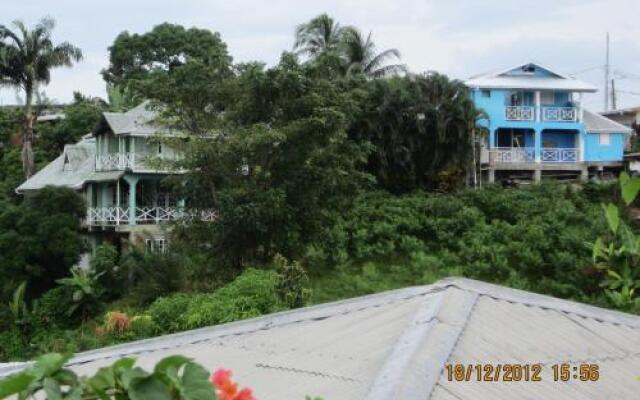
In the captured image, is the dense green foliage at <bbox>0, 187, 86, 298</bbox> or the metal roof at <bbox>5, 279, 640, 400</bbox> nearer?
the metal roof at <bbox>5, 279, 640, 400</bbox>

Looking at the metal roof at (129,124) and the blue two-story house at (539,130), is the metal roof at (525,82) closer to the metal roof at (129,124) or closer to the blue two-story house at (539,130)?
the blue two-story house at (539,130)

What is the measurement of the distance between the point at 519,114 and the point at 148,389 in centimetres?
2695

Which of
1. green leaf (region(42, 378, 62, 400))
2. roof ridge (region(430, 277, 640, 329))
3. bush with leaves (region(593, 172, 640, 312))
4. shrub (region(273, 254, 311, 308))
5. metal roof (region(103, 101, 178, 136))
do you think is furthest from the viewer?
metal roof (region(103, 101, 178, 136))

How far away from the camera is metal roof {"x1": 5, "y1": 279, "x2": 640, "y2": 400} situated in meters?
3.49

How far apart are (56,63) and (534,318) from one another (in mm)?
27091

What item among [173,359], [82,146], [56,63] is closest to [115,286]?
[82,146]

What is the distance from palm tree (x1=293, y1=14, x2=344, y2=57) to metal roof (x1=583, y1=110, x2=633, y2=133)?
9.40 m

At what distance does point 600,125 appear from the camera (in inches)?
1117

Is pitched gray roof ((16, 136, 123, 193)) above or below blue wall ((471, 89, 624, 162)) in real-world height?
below

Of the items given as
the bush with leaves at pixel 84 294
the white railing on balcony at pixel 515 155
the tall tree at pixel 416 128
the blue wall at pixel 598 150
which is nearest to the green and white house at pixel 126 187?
the bush with leaves at pixel 84 294

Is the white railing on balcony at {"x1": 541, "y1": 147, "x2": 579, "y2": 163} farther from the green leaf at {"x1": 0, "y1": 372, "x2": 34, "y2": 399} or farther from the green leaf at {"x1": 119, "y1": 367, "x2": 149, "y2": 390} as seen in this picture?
the green leaf at {"x1": 0, "y1": 372, "x2": 34, "y2": 399}

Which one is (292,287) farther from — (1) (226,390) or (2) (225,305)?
(1) (226,390)

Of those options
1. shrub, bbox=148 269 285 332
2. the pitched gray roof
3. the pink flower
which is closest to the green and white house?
the pitched gray roof

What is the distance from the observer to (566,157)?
89.6 ft
